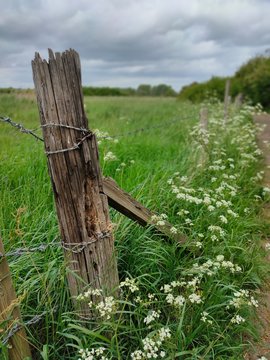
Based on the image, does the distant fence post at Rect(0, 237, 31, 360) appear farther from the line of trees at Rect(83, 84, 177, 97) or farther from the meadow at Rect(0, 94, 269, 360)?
the line of trees at Rect(83, 84, 177, 97)

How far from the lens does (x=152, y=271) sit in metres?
2.40

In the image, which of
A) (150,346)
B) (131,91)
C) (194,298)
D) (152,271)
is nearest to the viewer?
(150,346)

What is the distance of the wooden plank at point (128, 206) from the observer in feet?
6.27

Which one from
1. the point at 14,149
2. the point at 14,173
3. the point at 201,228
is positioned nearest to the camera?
the point at 201,228

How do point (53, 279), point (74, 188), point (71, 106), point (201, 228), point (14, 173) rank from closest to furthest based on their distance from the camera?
point (71, 106)
point (74, 188)
point (53, 279)
point (201, 228)
point (14, 173)

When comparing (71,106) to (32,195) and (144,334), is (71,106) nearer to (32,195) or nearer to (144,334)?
(144,334)

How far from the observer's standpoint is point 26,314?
198 cm

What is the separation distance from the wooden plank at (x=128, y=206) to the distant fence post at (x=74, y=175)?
0.45 feet

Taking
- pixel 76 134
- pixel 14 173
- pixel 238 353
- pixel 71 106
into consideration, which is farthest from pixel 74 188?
pixel 14 173

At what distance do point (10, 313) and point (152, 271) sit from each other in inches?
44.8

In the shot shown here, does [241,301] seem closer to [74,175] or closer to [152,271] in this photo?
[152,271]

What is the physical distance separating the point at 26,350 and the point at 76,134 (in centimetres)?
119

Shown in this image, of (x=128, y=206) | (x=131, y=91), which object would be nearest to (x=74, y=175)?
(x=128, y=206)

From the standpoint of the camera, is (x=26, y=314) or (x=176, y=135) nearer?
(x=26, y=314)
